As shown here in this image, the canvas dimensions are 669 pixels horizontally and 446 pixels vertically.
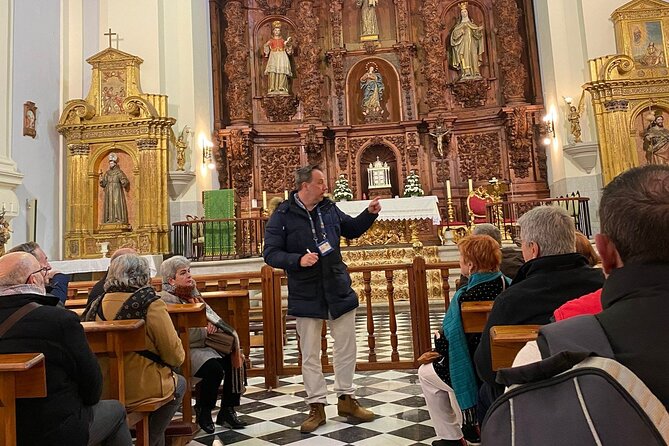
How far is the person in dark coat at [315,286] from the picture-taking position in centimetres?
377

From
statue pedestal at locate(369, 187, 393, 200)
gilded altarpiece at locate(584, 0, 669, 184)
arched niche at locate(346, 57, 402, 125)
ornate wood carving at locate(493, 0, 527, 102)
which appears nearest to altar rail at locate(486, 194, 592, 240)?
gilded altarpiece at locate(584, 0, 669, 184)

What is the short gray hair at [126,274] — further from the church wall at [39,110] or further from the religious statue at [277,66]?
the religious statue at [277,66]

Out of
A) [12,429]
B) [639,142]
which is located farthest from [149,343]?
[639,142]

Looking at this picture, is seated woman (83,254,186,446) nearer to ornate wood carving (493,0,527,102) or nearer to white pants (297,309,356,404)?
white pants (297,309,356,404)

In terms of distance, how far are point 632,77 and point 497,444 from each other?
1154cm

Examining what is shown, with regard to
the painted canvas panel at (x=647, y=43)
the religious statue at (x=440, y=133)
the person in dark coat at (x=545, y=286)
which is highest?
Answer: the painted canvas panel at (x=647, y=43)

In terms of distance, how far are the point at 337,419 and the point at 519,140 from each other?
10.5 meters

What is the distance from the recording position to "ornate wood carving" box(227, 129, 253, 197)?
1295 centimetres

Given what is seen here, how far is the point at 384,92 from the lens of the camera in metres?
14.1

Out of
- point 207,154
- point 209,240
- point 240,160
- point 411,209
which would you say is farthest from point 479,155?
point 209,240

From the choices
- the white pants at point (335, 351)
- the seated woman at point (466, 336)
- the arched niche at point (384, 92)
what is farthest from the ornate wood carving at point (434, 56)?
the seated woman at point (466, 336)

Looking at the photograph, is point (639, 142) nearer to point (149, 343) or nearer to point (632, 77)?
point (632, 77)

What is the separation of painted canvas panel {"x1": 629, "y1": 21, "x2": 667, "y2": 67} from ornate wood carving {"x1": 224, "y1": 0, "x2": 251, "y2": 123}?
343 inches

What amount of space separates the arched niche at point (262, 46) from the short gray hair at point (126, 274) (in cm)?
1126
